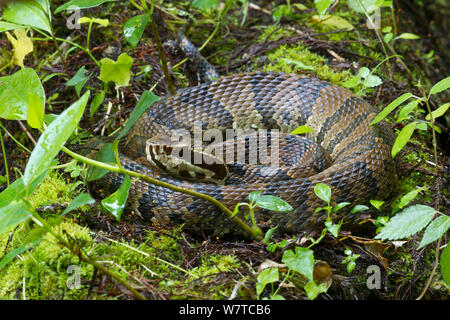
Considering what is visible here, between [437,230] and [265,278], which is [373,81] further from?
[265,278]

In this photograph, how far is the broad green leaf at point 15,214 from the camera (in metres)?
1.81

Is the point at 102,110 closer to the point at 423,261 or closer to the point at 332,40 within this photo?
the point at 332,40

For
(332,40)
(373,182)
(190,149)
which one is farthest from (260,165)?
(332,40)

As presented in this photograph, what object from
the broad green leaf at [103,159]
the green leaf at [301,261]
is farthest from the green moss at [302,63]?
the broad green leaf at [103,159]

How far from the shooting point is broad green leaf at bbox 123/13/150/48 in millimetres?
3027

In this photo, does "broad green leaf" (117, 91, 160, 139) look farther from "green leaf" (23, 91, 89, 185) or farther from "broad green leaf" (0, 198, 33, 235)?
"broad green leaf" (0, 198, 33, 235)

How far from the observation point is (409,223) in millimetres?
2156

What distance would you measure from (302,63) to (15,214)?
3300mm

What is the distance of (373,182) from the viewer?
3047 millimetres

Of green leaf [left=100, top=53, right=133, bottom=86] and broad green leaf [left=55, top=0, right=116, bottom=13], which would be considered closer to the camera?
green leaf [left=100, top=53, right=133, bottom=86]

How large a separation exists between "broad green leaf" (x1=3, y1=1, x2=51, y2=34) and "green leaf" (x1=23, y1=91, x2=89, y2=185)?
1.04 m

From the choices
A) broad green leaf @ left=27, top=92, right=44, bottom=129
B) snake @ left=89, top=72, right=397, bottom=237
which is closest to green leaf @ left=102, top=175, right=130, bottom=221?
broad green leaf @ left=27, top=92, right=44, bottom=129

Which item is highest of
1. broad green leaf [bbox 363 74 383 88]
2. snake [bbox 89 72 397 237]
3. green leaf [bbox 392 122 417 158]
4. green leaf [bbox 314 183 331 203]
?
green leaf [bbox 392 122 417 158]

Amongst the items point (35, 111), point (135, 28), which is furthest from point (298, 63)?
point (35, 111)
